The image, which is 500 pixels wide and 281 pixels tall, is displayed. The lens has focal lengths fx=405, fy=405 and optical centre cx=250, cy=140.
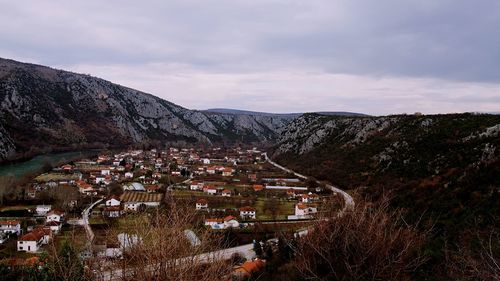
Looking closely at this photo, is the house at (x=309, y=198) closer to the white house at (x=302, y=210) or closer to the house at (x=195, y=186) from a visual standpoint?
the white house at (x=302, y=210)

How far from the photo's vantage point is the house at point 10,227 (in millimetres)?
27847

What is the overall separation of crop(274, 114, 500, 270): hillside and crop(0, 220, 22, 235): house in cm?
2347

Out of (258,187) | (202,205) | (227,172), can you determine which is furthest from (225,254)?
(227,172)

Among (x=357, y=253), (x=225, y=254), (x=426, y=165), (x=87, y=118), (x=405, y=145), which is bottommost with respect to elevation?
(x=426, y=165)

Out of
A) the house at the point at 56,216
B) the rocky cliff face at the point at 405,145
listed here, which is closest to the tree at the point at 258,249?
the rocky cliff face at the point at 405,145

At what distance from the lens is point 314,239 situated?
8914mm

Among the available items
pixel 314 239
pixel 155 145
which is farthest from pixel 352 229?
pixel 155 145

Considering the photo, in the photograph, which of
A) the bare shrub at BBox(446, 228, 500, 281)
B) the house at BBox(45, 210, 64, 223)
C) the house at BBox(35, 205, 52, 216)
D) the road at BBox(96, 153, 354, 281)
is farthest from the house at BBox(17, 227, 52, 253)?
the bare shrub at BBox(446, 228, 500, 281)

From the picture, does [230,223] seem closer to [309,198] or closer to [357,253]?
[309,198]

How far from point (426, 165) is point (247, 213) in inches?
588

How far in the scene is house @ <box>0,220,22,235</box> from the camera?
91.4 feet

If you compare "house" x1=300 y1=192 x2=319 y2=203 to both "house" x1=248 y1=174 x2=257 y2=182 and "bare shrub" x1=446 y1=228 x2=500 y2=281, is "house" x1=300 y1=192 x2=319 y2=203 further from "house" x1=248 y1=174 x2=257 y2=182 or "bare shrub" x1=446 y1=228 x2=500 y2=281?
"bare shrub" x1=446 y1=228 x2=500 y2=281

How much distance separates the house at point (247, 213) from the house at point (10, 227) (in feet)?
53.8

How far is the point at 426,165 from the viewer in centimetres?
3231
